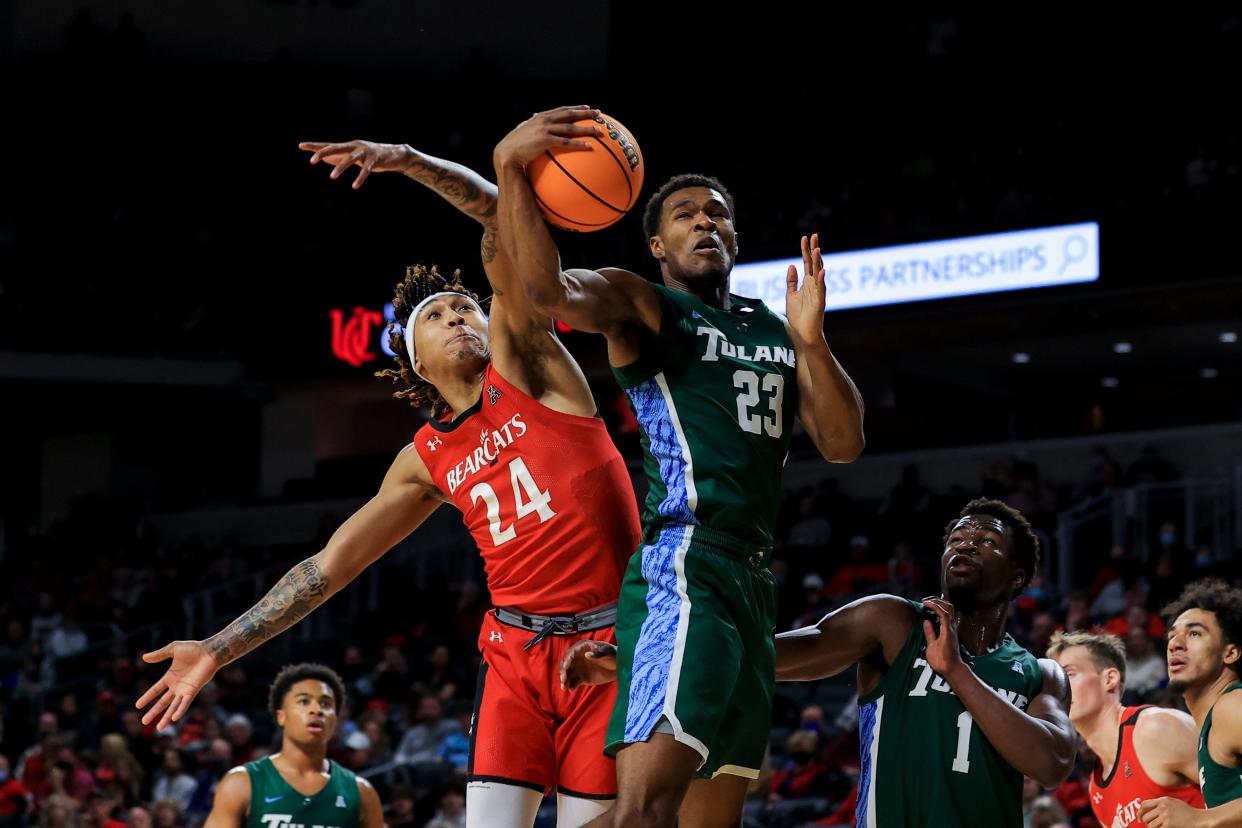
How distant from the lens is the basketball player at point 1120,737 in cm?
Result: 552

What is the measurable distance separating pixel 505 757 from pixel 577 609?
0.45 metres

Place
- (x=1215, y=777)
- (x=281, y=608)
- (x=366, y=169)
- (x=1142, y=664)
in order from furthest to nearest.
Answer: (x=1142, y=664) < (x=281, y=608) < (x=1215, y=777) < (x=366, y=169)

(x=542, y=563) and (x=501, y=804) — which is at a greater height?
(x=542, y=563)

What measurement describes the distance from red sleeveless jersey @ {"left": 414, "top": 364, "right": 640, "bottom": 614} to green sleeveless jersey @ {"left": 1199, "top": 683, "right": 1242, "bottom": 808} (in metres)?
1.89

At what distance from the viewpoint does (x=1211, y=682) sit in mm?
5246

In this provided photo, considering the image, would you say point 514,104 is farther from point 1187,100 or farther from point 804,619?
point 804,619

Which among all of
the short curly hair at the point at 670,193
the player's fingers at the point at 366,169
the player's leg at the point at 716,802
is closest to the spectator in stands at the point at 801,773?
the player's leg at the point at 716,802

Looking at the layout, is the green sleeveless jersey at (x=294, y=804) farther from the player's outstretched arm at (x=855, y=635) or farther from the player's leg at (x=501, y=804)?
the player's outstretched arm at (x=855, y=635)

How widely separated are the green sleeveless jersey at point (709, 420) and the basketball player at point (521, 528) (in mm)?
595

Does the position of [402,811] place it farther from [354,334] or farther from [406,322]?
[354,334]

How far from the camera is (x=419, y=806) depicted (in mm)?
11438

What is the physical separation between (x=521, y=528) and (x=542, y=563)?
12cm

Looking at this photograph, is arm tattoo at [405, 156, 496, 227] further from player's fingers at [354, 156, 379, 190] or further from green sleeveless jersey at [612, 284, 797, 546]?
green sleeveless jersey at [612, 284, 797, 546]

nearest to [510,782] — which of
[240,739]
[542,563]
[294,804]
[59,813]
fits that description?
[542,563]
